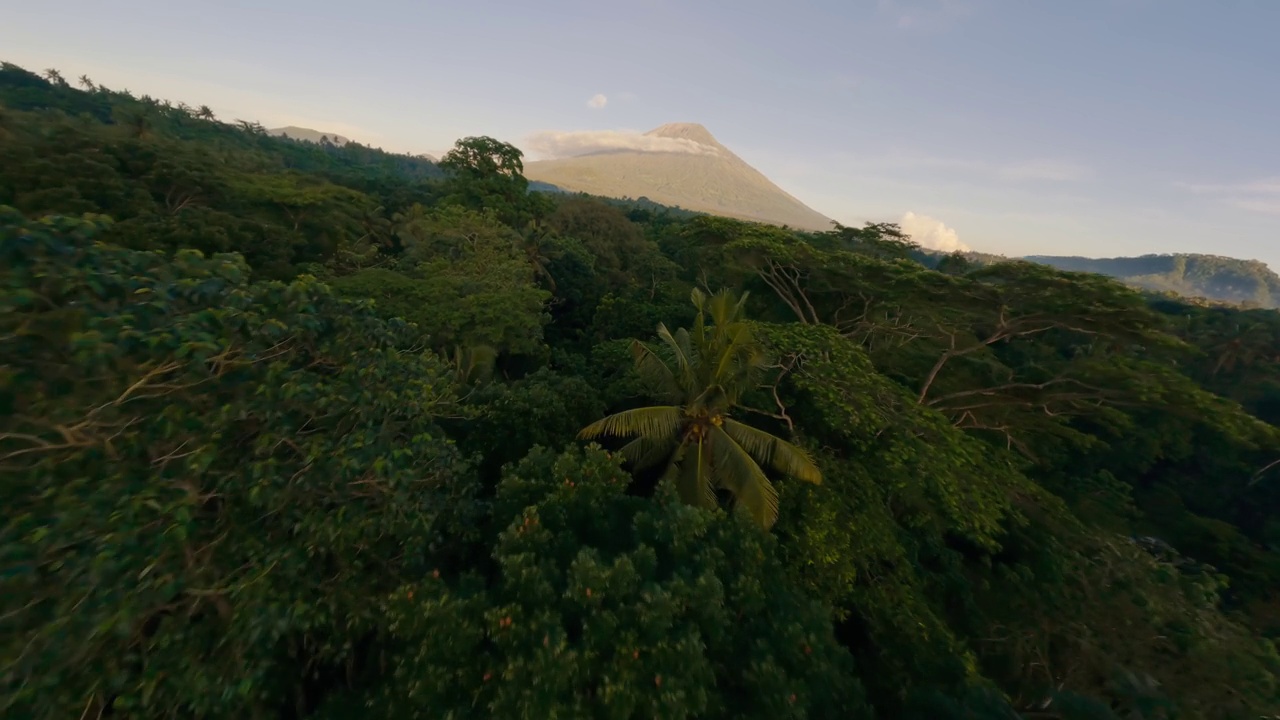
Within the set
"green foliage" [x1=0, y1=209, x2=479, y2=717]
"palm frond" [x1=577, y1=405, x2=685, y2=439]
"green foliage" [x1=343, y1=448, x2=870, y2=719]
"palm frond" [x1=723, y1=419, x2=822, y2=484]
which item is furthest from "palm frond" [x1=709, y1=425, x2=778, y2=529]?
"green foliage" [x1=0, y1=209, x2=479, y2=717]

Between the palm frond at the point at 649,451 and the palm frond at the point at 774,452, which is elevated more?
the palm frond at the point at 774,452

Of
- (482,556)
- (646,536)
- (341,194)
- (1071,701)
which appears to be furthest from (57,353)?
(341,194)

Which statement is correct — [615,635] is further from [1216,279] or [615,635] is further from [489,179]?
[1216,279]

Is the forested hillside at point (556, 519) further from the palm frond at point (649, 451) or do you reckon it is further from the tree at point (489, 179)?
the tree at point (489, 179)

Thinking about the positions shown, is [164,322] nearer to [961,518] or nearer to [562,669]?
[562,669]

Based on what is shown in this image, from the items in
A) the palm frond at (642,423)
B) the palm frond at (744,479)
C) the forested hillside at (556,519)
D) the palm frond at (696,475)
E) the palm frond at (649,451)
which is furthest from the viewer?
the palm frond at (649,451)

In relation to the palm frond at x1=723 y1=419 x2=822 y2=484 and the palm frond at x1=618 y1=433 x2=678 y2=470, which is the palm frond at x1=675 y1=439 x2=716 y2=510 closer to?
the palm frond at x1=618 y1=433 x2=678 y2=470

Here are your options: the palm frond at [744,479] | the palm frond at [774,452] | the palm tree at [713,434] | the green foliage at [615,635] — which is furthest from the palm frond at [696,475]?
the green foliage at [615,635]
